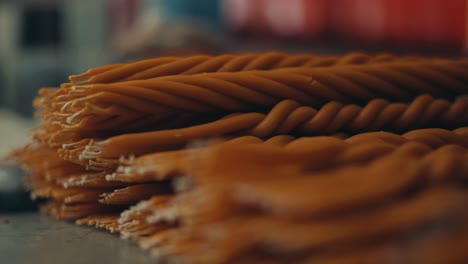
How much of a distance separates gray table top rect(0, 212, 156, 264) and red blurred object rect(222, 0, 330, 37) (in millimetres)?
2346

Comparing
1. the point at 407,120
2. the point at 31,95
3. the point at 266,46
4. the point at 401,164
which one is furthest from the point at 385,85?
the point at 31,95

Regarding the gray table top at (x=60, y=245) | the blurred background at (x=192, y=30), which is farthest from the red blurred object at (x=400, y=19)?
the gray table top at (x=60, y=245)

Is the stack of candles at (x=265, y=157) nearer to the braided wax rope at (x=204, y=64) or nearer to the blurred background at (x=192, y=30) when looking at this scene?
Answer: the braided wax rope at (x=204, y=64)

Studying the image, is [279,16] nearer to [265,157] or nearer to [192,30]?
[192,30]

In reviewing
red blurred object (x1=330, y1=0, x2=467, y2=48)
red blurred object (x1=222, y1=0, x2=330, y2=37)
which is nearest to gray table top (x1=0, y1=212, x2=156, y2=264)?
red blurred object (x1=222, y1=0, x2=330, y2=37)

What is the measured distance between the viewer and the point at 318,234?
0.36 meters

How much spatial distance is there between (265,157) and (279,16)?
263 centimetres

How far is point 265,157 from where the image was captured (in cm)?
42

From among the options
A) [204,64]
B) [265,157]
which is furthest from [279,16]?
[265,157]

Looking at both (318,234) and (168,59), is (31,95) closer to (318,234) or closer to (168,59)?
(168,59)

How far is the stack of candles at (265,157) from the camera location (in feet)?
1.21

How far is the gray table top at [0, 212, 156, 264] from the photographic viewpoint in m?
0.53

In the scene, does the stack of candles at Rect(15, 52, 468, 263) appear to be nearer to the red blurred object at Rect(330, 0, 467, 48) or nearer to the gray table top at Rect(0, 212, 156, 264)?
the gray table top at Rect(0, 212, 156, 264)

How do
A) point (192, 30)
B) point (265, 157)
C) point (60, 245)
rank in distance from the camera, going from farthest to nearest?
point (192, 30)
point (60, 245)
point (265, 157)
